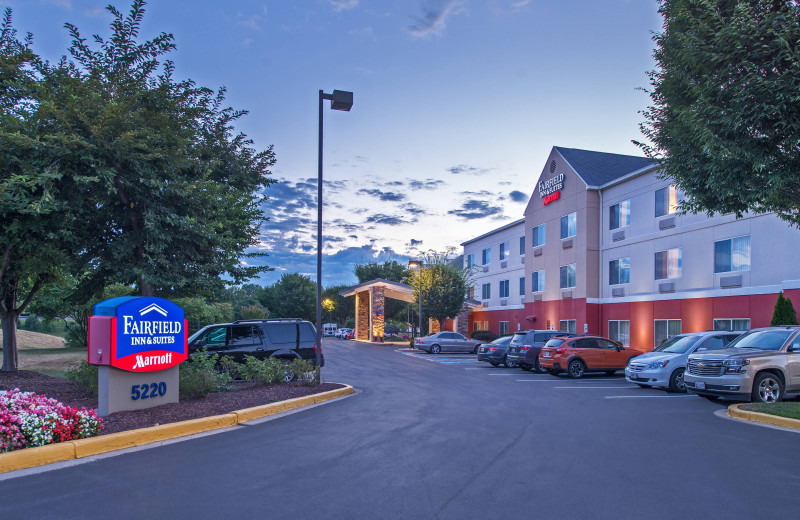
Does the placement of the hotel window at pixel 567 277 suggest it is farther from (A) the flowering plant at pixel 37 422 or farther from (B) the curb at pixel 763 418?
(A) the flowering plant at pixel 37 422

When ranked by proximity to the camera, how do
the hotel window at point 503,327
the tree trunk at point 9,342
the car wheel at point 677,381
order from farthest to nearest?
1. the hotel window at point 503,327
2. the car wheel at point 677,381
3. the tree trunk at point 9,342

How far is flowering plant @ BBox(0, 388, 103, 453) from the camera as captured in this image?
23.8ft

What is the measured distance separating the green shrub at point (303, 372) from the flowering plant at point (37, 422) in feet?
19.7

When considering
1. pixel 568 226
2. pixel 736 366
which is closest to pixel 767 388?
pixel 736 366

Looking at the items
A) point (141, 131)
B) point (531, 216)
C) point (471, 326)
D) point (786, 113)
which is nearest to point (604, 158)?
point (531, 216)

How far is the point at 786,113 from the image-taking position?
11.0 meters

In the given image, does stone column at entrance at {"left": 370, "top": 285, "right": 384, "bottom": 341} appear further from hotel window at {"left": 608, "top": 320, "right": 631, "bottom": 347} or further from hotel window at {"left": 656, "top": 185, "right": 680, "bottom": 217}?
hotel window at {"left": 656, "top": 185, "right": 680, "bottom": 217}

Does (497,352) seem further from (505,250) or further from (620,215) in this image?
(505,250)

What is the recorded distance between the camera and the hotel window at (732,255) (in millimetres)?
23086

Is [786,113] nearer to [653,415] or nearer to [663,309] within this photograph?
[653,415]

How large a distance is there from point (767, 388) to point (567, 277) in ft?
71.3

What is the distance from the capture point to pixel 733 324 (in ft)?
77.6

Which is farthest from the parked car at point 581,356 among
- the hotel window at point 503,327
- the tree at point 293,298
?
the tree at point 293,298

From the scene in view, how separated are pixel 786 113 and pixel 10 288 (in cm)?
1880
